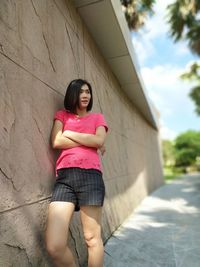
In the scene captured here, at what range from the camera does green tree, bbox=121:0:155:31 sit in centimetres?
577

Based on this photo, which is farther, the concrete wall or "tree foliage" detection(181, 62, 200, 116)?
"tree foliage" detection(181, 62, 200, 116)

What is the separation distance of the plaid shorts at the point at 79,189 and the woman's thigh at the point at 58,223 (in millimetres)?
46

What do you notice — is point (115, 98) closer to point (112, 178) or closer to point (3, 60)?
point (112, 178)

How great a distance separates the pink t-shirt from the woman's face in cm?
9

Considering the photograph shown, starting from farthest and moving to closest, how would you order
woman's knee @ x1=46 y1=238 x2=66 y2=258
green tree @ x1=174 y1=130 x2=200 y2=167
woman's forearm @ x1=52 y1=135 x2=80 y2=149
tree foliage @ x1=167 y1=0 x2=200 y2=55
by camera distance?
green tree @ x1=174 y1=130 x2=200 y2=167 → tree foliage @ x1=167 y1=0 x2=200 y2=55 → woman's forearm @ x1=52 y1=135 x2=80 y2=149 → woman's knee @ x1=46 y1=238 x2=66 y2=258

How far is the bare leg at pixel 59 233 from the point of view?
1.73m

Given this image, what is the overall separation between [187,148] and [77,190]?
31.8 m

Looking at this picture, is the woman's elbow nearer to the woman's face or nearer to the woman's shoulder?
the woman's shoulder

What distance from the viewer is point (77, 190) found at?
1901 millimetres

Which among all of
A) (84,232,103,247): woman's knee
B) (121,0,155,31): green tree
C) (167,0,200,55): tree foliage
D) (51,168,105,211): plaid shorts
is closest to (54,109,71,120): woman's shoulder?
(51,168,105,211): plaid shorts

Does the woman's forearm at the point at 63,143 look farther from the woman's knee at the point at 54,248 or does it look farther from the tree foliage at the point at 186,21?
the tree foliage at the point at 186,21

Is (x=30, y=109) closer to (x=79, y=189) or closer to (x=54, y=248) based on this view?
(x=79, y=189)

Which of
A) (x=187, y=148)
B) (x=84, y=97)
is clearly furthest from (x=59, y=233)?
(x=187, y=148)

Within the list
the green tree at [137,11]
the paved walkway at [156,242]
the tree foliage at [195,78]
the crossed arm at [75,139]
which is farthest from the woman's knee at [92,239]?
the tree foliage at [195,78]
